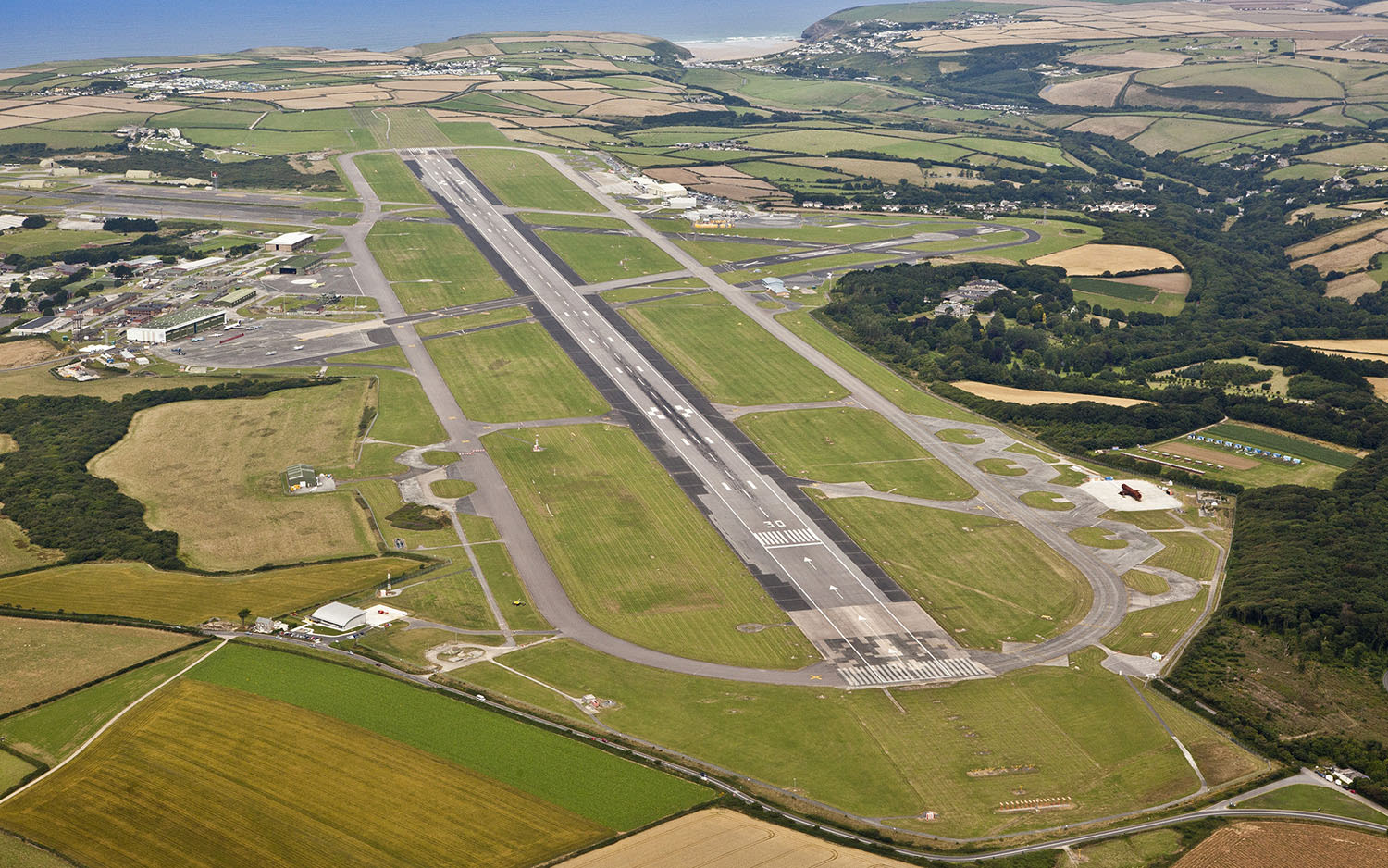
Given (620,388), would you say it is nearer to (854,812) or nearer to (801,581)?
(801,581)

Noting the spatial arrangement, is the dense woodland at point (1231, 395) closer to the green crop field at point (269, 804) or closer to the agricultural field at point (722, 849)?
the agricultural field at point (722, 849)

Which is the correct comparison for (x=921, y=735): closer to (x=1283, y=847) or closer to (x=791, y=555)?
(x=1283, y=847)

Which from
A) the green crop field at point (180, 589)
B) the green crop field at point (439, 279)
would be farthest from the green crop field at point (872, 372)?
the green crop field at point (180, 589)

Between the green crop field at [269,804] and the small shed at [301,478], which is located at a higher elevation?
the small shed at [301,478]

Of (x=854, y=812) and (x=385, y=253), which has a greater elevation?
(x=385, y=253)

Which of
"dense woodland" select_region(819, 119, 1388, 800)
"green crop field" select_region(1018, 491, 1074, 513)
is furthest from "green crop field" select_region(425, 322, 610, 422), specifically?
"green crop field" select_region(1018, 491, 1074, 513)

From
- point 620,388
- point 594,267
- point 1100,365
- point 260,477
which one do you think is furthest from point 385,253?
point 1100,365
